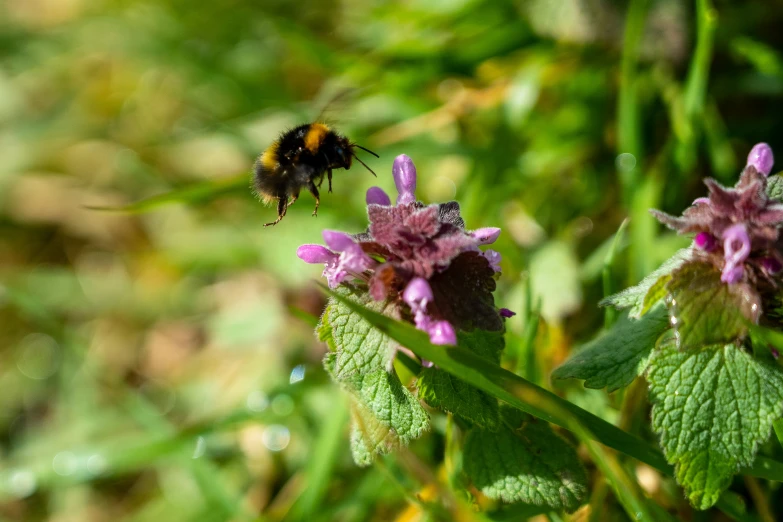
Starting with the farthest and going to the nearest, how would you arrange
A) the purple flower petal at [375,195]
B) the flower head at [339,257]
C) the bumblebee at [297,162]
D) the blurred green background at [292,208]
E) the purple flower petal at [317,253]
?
1. the blurred green background at [292,208]
2. the bumblebee at [297,162]
3. the purple flower petal at [375,195]
4. the purple flower petal at [317,253]
5. the flower head at [339,257]

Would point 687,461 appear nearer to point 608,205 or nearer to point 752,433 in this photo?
point 752,433

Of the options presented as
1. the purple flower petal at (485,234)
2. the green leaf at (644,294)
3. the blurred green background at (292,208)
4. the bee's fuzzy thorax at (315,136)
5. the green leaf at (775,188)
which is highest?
the green leaf at (775,188)

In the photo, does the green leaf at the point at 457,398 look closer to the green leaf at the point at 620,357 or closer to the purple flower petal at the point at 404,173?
the green leaf at the point at 620,357

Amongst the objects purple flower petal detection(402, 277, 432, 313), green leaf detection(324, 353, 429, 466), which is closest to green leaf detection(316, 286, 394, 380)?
green leaf detection(324, 353, 429, 466)

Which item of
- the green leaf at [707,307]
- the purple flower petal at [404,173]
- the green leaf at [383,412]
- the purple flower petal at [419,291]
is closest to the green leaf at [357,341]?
the green leaf at [383,412]

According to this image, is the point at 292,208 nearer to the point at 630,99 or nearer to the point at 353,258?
the point at 630,99

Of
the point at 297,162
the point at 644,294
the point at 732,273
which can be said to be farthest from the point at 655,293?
the point at 297,162
